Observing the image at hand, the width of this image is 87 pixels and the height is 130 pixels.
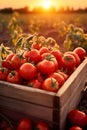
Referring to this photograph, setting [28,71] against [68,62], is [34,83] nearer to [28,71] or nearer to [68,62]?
[28,71]

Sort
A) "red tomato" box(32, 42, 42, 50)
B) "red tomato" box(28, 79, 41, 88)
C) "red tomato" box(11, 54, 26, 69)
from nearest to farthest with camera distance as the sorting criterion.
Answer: "red tomato" box(28, 79, 41, 88), "red tomato" box(11, 54, 26, 69), "red tomato" box(32, 42, 42, 50)

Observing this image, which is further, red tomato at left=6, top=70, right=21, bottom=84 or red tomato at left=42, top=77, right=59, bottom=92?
red tomato at left=6, top=70, right=21, bottom=84

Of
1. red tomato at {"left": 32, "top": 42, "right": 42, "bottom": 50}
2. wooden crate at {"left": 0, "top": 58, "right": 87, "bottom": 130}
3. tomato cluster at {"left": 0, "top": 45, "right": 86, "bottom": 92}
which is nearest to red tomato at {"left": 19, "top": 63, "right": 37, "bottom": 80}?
tomato cluster at {"left": 0, "top": 45, "right": 86, "bottom": 92}

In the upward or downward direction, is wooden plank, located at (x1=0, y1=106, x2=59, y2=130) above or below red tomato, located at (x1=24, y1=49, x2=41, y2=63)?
below

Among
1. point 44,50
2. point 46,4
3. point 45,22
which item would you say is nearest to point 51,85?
point 44,50

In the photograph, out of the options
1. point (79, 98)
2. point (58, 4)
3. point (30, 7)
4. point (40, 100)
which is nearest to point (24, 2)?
point (30, 7)

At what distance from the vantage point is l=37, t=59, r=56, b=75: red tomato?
2695mm

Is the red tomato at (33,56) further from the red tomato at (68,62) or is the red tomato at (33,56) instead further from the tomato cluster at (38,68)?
the red tomato at (68,62)

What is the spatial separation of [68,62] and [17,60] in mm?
426

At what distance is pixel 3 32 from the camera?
21.9 feet

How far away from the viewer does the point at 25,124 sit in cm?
259

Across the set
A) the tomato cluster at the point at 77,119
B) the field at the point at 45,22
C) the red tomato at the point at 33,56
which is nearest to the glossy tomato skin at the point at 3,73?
the red tomato at the point at 33,56

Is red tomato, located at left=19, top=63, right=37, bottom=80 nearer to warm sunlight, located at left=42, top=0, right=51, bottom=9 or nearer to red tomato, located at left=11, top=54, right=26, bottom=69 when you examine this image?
red tomato, located at left=11, top=54, right=26, bottom=69

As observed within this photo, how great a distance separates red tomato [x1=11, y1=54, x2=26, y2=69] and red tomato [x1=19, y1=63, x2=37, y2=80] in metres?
0.07
